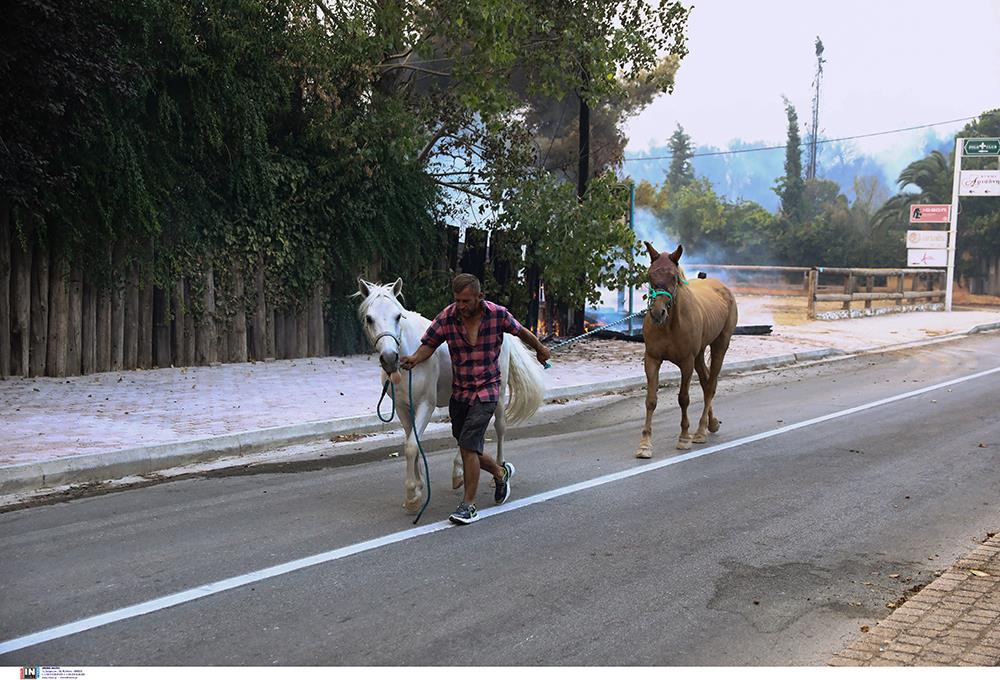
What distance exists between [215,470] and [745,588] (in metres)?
5.10

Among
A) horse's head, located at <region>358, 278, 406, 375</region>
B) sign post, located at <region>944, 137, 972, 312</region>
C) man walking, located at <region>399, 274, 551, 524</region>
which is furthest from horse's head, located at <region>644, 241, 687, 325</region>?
sign post, located at <region>944, 137, 972, 312</region>

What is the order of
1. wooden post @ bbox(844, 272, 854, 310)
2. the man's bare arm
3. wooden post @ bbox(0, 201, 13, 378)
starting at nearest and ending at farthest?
the man's bare arm, wooden post @ bbox(0, 201, 13, 378), wooden post @ bbox(844, 272, 854, 310)

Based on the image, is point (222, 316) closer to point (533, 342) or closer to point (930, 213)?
point (533, 342)

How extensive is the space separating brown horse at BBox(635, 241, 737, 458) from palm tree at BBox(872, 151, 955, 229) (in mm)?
41673

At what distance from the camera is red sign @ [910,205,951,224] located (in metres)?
33.4

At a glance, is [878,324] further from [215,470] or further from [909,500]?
[215,470]

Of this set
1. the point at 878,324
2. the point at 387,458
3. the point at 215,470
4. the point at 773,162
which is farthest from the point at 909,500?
the point at 773,162

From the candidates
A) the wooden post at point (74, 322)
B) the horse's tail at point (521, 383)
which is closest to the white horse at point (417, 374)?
the horse's tail at point (521, 383)

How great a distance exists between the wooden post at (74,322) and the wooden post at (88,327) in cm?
8

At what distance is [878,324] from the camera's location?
1065 inches

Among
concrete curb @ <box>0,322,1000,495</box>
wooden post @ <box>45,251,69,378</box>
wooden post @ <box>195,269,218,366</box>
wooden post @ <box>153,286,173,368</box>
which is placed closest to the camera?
concrete curb @ <box>0,322,1000,495</box>

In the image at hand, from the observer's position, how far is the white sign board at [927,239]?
3306 cm

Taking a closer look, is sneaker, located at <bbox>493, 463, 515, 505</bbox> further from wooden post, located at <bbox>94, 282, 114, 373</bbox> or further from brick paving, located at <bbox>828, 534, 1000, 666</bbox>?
wooden post, located at <bbox>94, 282, 114, 373</bbox>

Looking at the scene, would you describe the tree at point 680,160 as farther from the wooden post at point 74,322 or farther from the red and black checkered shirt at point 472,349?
the red and black checkered shirt at point 472,349
